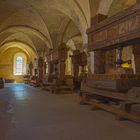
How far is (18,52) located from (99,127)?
1021 inches

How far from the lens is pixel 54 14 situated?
12406 mm

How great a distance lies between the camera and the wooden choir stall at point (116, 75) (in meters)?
4.16

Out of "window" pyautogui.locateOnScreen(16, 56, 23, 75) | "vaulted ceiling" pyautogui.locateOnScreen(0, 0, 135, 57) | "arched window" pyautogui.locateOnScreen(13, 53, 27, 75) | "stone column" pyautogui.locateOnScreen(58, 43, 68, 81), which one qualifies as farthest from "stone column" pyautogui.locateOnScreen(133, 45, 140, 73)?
"window" pyautogui.locateOnScreen(16, 56, 23, 75)

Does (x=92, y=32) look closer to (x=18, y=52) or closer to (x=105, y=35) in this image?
(x=105, y=35)

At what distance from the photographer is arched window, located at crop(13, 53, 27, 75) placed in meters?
28.0

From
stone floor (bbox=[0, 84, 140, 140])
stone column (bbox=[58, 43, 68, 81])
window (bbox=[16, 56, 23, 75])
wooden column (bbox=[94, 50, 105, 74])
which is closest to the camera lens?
stone floor (bbox=[0, 84, 140, 140])

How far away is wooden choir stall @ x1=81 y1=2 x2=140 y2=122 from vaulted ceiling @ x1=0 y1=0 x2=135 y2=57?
5.76ft

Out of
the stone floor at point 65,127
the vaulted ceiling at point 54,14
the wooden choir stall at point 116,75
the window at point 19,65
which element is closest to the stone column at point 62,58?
the vaulted ceiling at point 54,14

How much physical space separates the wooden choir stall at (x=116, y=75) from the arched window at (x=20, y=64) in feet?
75.7

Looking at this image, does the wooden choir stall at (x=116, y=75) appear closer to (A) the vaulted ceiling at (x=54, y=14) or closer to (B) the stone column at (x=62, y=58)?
(A) the vaulted ceiling at (x=54, y=14)

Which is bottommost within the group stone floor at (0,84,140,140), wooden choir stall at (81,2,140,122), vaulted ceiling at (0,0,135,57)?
stone floor at (0,84,140,140)

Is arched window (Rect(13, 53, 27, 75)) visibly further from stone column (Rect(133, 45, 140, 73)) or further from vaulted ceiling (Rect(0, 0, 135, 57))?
stone column (Rect(133, 45, 140, 73))

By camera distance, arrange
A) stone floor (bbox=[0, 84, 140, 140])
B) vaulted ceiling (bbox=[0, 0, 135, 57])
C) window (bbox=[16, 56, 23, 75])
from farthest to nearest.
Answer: window (bbox=[16, 56, 23, 75]), vaulted ceiling (bbox=[0, 0, 135, 57]), stone floor (bbox=[0, 84, 140, 140])

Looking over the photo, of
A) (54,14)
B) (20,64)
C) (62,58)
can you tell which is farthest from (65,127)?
(20,64)
